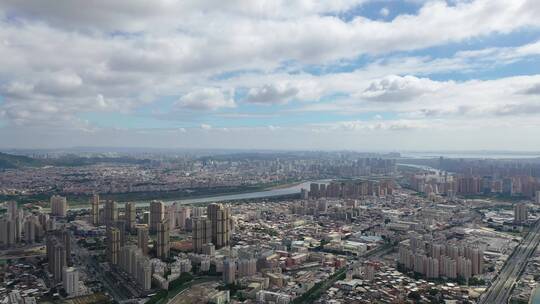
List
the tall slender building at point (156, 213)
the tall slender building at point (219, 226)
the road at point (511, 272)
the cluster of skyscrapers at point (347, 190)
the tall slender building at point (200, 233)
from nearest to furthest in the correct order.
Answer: the road at point (511, 272) → the tall slender building at point (200, 233) → the tall slender building at point (219, 226) → the tall slender building at point (156, 213) → the cluster of skyscrapers at point (347, 190)

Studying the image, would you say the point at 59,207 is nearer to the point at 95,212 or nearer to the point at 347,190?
the point at 95,212

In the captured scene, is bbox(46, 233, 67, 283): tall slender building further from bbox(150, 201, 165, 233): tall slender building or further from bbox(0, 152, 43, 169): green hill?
bbox(0, 152, 43, 169): green hill

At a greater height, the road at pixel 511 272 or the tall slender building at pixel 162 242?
the tall slender building at pixel 162 242

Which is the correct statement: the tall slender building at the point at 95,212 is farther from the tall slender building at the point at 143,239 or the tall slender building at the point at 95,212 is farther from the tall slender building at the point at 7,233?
the tall slender building at the point at 143,239

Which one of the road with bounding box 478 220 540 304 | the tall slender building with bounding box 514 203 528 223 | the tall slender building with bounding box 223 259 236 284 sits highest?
the tall slender building with bounding box 514 203 528 223

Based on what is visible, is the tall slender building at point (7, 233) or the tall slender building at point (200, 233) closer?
the tall slender building at point (200, 233)

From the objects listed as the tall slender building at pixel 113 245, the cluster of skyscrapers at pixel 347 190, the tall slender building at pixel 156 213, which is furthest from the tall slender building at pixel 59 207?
the cluster of skyscrapers at pixel 347 190

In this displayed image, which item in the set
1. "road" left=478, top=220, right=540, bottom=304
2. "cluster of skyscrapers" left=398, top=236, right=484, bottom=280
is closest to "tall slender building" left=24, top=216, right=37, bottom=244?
"cluster of skyscrapers" left=398, top=236, right=484, bottom=280
